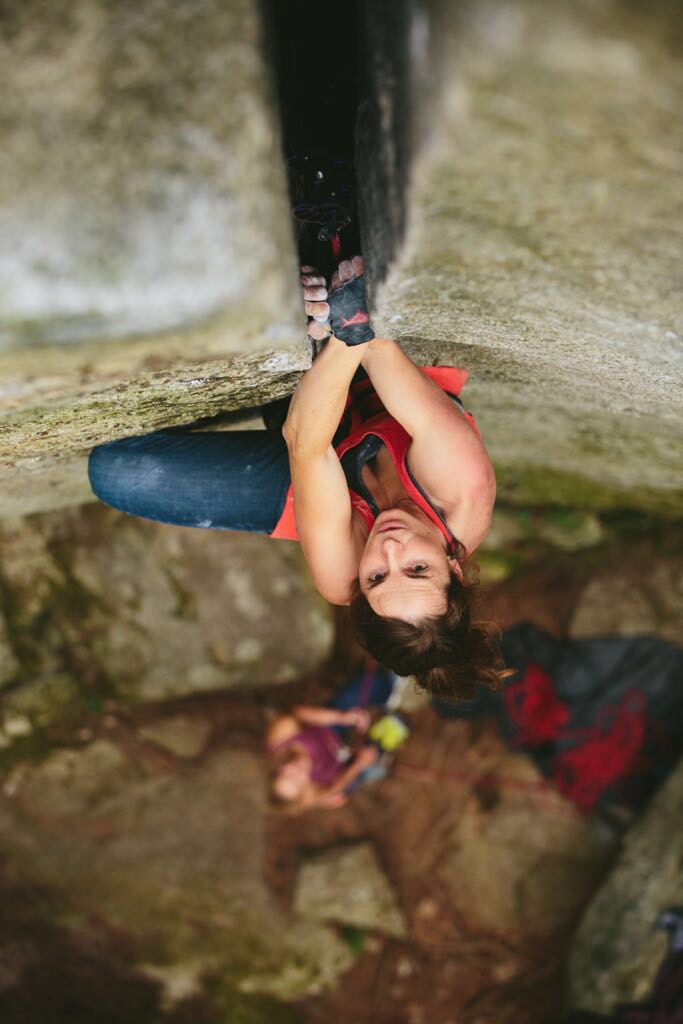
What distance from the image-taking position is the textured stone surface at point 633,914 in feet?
9.97

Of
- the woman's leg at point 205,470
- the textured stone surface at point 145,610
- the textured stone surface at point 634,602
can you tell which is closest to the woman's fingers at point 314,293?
the woman's leg at point 205,470

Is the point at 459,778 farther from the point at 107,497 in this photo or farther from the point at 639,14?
the point at 639,14

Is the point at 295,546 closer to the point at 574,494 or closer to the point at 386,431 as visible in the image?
the point at 574,494

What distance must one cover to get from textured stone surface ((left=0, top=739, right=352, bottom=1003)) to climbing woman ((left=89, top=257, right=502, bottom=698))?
214 centimetres

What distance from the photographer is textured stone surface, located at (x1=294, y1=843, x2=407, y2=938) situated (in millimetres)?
3727

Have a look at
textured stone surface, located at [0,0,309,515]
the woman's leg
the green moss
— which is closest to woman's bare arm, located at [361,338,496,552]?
textured stone surface, located at [0,0,309,515]

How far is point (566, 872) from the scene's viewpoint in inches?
146

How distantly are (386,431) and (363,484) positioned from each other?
0.16 m

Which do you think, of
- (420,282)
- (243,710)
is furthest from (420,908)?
(420,282)

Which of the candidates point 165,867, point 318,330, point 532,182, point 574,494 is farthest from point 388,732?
point 532,182

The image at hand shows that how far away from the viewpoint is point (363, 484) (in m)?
1.71

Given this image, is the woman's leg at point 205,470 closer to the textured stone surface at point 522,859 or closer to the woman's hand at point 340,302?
the woman's hand at point 340,302

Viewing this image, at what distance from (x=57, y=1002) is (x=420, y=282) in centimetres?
405

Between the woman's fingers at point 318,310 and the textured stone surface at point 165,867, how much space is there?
3.00 meters
